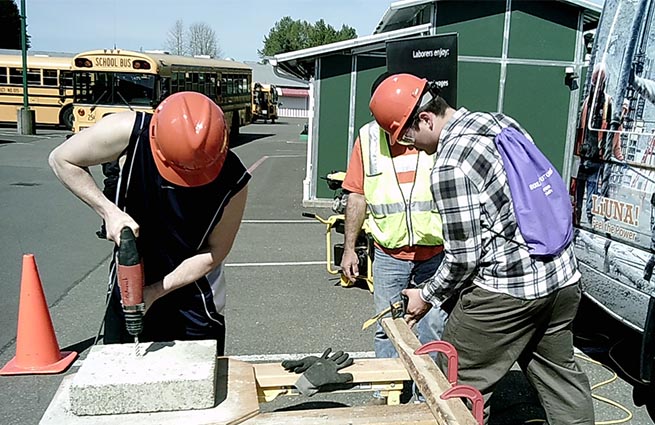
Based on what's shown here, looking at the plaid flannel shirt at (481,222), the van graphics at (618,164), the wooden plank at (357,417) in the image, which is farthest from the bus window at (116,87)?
the wooden plank at (357,417)

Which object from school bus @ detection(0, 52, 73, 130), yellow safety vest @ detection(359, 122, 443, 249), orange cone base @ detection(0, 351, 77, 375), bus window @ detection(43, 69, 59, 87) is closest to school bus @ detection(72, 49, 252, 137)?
school bus @ detection(0, 52, 73, 130)

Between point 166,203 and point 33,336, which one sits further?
point 33,336

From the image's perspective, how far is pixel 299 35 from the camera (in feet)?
256

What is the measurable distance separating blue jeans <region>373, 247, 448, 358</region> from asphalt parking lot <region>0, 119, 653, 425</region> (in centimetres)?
69

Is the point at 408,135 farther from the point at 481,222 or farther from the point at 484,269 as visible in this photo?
the point at 484,269

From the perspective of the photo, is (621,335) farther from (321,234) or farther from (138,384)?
(321,234)

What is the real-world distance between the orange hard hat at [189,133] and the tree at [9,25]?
2001 inches

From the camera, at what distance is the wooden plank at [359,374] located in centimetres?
235

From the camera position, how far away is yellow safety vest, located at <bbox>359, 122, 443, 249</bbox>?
3.44 m

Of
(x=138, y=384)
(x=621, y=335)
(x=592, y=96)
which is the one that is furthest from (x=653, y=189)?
(x=138, y=384)

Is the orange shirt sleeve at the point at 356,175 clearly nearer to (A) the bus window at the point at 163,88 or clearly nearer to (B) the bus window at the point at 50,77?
(A) the bus window at the point at 163,88

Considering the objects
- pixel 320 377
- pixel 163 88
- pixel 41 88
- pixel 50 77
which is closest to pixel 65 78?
pixel 50 77

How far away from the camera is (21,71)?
2436 cm

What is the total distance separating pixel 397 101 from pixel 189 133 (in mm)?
974
